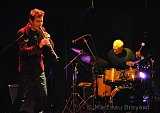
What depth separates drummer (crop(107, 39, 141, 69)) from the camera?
23.0ft

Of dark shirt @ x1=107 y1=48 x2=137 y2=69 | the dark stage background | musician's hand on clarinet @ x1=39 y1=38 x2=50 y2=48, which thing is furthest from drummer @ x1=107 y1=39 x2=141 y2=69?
musician's hand on clarinet @ x1=39 y1=38 x2=50 y2=48

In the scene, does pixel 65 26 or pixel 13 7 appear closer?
pixel 13 7

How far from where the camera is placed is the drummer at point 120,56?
23.0 ft

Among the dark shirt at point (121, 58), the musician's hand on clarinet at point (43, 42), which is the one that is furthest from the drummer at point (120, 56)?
the musician's hand on clarinet at point (43, 42)

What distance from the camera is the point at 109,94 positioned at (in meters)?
6.85


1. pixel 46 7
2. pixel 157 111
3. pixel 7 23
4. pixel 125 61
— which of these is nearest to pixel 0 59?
pixel 7 23

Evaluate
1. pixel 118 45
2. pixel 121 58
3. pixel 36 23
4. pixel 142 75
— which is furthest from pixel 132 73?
pixel 36 23

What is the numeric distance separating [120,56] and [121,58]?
0.07 m

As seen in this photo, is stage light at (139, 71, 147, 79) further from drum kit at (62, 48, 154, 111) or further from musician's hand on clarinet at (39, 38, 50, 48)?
musician's hand on clarinet at (39, 38, 50, 48)

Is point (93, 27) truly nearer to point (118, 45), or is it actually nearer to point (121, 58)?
point (118, 45)

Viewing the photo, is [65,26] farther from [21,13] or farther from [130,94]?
[130,94]

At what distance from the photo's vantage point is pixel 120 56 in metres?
7.16

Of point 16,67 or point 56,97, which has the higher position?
point 16,67

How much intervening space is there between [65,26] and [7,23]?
1.52 metres
